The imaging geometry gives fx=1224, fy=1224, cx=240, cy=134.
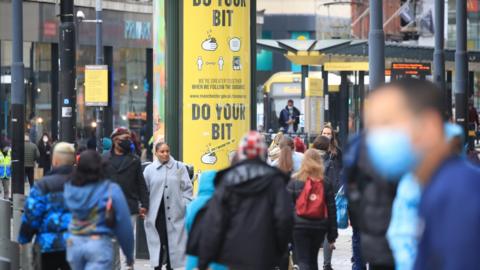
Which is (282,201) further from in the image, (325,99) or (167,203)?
(325,99)

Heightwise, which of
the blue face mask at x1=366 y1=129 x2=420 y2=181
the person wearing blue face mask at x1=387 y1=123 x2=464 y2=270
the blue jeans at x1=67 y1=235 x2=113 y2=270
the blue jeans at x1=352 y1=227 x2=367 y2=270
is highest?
the blue face mask at x1=366 y1=129 x2=420 y2=181

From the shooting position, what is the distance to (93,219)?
930 centimetres

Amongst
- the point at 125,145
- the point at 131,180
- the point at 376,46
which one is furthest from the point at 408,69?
the point at 131,180

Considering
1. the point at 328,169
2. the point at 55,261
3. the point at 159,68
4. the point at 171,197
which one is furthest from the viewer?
the point at 159,68

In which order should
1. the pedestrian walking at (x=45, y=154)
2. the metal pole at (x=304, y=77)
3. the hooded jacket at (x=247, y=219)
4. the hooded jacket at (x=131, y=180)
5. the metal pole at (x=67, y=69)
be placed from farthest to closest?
1. the pedestrian walking at (x=45, y=154)
2. the metal pole at (x=304, y=77)
3. the metal pole at (x=67, y=69)
4. the hooded jacket at (x=131, y=180)
5. the hooded jacket at (x=247, y=219)

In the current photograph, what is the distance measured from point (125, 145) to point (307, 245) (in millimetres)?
2329

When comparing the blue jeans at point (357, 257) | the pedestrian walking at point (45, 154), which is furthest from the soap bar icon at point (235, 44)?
the pedestrian walking at point (45, 154)

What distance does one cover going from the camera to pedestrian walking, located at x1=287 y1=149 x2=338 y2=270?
12078mm

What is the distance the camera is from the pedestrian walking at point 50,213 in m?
9.74

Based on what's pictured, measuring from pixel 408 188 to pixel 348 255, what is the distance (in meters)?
10.9

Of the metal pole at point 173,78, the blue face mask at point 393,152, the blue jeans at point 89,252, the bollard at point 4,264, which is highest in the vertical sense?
the metal pole at point 173,78

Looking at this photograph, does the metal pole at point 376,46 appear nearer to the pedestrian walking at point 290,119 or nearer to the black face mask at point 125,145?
the black face mask at point 125,145

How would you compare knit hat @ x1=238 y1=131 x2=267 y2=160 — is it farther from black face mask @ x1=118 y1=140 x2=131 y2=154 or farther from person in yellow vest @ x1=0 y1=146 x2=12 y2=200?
person in yellow vest @ x1=0 y1=146 x2=12 y2=200

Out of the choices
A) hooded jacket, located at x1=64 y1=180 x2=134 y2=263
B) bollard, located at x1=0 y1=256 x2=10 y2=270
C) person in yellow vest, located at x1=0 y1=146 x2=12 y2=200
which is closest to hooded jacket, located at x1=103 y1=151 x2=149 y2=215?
bollard, located at x1=0 y1=256 x2=10 y2=270
